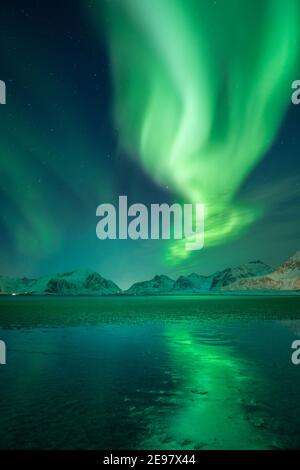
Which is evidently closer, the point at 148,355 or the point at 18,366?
the point at 18,366

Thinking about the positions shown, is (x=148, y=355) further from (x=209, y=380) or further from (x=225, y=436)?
(x=225, y=436)

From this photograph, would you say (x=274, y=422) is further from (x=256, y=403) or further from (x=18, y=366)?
(x=18, y=366)

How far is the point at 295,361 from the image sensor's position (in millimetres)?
23516

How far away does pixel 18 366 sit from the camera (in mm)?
22078

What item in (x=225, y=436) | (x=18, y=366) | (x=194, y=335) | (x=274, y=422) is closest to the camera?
(x=225, y=436)

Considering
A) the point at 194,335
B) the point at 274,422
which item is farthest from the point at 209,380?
the point at 194,335

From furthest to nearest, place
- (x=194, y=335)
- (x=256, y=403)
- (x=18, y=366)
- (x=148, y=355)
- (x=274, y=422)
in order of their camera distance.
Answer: (x=194, y=335), (x=148, y=355), (x=18, y=366), (x=256, y=403), (x=274, y=422)
